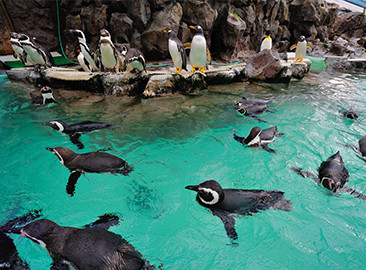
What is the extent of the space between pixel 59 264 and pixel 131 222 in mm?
688

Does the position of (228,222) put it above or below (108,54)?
below

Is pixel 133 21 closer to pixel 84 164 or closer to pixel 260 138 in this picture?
pixel 260 138

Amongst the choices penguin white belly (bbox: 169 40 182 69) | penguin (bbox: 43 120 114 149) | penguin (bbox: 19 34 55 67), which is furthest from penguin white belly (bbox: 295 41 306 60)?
penguin (bbox: 19 34 55 67)

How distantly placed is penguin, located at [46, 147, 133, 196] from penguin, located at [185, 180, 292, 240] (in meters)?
1.03

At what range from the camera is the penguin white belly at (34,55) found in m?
6.32

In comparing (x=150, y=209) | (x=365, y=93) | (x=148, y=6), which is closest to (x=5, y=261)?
(x=150, y=209)

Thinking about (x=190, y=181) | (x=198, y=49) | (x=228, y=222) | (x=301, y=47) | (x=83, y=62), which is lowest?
(x=190, y=181)

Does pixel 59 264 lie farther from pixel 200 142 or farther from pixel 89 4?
pixel 89 4

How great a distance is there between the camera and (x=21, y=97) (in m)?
5.57

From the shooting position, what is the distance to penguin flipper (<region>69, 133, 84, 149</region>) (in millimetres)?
3340

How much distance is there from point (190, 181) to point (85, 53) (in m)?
5.78

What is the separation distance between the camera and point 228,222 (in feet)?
6.57

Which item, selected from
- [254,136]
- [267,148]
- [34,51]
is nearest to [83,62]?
[34,51]

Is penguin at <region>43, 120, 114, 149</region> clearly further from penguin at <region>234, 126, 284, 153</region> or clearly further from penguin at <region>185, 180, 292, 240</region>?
penguin at <region>234, 126, 284, 153</region>
